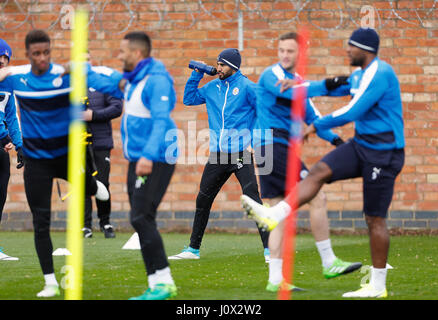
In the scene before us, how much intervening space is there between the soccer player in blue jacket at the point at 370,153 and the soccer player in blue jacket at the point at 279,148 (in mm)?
346

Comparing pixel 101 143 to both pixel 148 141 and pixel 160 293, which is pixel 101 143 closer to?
pixel 148 141

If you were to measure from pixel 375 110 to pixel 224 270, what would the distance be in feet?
8.52

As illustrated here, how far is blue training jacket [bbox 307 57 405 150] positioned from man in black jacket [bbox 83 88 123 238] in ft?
17.8

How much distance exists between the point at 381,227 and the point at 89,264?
3.50m

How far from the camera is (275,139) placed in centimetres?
634

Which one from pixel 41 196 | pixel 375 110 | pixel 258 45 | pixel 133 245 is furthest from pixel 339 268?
pixel 258 45

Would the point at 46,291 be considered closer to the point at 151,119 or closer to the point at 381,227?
the point at 151,119

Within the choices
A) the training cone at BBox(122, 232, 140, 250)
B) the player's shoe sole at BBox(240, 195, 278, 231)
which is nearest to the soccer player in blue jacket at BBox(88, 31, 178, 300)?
the player's shoe sole at BBox(240, 195, 278, 231)

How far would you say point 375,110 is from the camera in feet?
19.5

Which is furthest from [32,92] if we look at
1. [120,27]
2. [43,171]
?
[120,27]

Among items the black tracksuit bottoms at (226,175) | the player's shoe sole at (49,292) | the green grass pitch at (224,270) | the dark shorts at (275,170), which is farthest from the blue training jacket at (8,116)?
the dark shorts at (275,170)

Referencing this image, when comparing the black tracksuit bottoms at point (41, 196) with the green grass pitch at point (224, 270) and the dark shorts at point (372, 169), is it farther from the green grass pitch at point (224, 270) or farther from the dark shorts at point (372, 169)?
the dark shorts at point (372, 169)

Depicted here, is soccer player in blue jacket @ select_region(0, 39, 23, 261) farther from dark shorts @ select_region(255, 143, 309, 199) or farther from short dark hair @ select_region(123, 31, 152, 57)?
dark shorts @ select_region(255, 143, 309, 199)

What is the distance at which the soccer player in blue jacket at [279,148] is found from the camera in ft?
20.5
